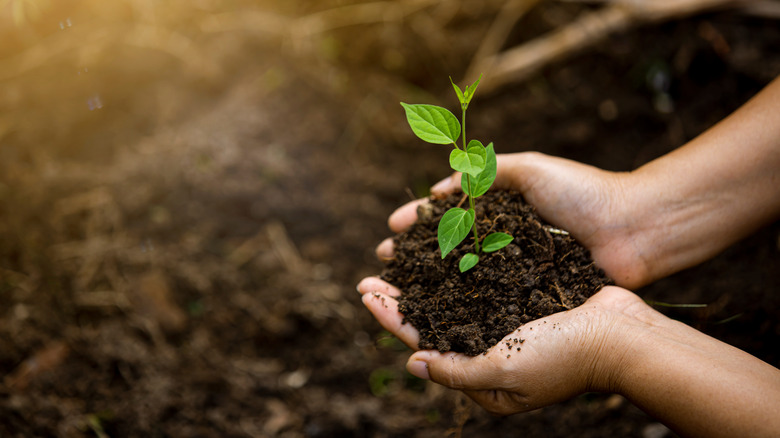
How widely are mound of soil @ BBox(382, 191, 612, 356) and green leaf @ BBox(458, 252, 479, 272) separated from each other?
7cm

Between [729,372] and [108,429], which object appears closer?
[729,372]

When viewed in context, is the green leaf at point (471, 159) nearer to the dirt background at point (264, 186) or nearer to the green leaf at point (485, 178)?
the green leaf at point (485, 178)

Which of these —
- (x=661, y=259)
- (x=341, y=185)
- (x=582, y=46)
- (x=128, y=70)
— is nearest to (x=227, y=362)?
(x=341, y=185)

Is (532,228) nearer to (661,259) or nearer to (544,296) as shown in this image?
(544,296)

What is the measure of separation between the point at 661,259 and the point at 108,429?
2385 mm

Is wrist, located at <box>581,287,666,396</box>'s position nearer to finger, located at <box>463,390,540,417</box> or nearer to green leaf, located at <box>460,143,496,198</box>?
finger, located at <box>463,390,540,417</box>

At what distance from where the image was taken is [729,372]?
1.22 meters

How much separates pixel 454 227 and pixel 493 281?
284 mm

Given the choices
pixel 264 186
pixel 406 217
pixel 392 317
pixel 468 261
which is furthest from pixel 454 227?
pixel 264 186

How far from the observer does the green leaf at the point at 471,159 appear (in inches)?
50.1

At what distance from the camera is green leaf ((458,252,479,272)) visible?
1475mm

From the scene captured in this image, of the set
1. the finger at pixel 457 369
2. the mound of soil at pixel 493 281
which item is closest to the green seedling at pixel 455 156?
the mound of soil at pixel 493 281

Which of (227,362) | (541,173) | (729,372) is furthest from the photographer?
(227,362)

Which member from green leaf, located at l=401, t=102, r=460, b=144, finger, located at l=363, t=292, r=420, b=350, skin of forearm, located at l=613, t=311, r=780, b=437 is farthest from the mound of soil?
green leaf, located at l=401, t=102, r=460, b=144
